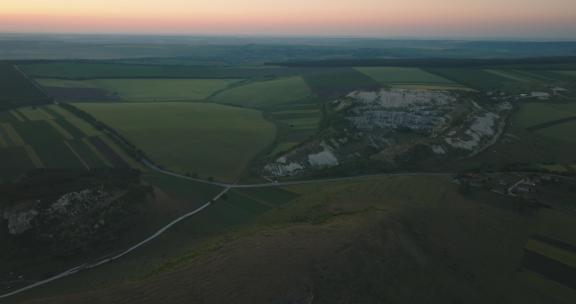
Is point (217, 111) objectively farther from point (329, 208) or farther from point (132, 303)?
point (132, 303)

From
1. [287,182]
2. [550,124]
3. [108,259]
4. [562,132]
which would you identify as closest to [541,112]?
[550,124]

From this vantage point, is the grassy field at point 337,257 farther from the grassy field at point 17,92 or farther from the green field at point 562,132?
the grassy field at point 17,92

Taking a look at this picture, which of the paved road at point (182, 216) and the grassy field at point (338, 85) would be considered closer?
the paved road at point (182, 216)

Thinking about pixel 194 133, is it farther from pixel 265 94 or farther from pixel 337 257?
pixel 337 257

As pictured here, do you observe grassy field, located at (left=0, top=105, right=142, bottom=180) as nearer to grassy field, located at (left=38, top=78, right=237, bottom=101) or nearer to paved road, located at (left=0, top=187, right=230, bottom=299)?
paved road, located at (left=0, top=187, right=230, bottom=299)

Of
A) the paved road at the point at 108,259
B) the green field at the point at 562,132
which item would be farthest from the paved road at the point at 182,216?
the green field at the point at 562,132

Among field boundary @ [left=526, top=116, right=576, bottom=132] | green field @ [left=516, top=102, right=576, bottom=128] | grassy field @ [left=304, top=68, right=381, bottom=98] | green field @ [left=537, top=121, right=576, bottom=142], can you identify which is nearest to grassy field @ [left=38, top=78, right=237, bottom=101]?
grassy field @ [left=304, top=68, right=381, bottom=98]
